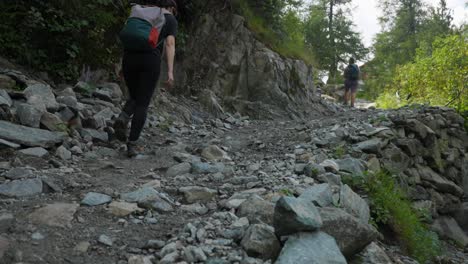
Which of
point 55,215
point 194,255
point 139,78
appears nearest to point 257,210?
point 194,255

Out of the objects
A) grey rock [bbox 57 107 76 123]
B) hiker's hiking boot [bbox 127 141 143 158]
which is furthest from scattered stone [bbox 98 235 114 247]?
grey rock [bbox 57 107 76 123]

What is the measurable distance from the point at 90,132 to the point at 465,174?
10407 millimetres

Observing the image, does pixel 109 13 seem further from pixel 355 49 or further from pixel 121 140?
pixel 355 49

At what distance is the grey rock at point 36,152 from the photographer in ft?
12.8

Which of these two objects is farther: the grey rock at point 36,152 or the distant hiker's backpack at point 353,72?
the distant hiker's backpack at point 353,72

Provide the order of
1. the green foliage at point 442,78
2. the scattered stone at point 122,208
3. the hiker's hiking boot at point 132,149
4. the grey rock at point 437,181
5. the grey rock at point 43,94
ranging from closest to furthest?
the scattered stone at point 122,208, the hiker's hiking boot at point 132,149, the grey rock at point 43,94, the grey rock at point 437,181, the green foliage at point 442,78

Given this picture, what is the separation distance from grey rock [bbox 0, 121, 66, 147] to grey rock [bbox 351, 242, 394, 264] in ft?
11.4

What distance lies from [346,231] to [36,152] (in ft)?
10.6

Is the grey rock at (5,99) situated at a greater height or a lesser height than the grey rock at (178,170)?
greater

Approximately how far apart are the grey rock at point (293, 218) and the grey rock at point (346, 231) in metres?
0.20

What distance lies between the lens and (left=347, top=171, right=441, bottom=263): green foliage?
411 cm

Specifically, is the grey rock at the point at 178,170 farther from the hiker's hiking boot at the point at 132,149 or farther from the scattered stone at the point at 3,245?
the scattered stone at the point at 3,245

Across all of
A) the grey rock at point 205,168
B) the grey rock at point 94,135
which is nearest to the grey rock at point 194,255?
the grey rock at point 205,168

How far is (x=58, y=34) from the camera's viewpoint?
6.60m
